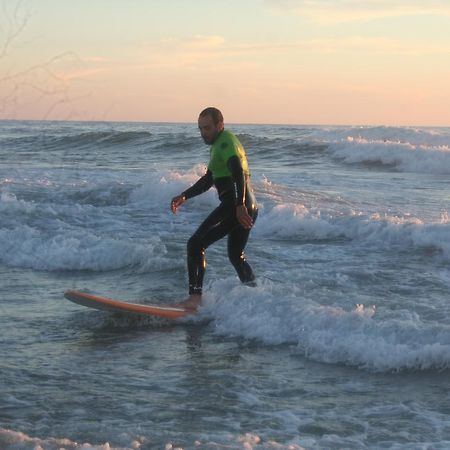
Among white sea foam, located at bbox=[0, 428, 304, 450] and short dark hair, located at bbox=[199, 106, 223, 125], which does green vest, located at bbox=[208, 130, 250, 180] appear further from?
white sea foam, located at bbox=[0, 428, 304, 450]

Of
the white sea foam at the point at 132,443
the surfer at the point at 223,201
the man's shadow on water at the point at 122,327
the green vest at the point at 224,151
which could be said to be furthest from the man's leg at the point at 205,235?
the white sea foam at the point at 132,443

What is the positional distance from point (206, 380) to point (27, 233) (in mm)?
6595

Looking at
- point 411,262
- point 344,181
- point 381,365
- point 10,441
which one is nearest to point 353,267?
point 411,262

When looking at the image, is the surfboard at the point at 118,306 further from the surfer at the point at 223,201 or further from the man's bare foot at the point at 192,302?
the surfer at the point at 223,201

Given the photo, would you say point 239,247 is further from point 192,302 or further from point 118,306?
point 118,306

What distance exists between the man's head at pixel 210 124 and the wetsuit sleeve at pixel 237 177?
30 centimetres

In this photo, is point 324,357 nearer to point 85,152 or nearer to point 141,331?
point 141,331

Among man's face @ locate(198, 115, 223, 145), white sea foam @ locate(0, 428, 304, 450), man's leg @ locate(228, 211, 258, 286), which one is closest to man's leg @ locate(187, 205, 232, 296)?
man's leg @ locate(228, 211, 258, 286)

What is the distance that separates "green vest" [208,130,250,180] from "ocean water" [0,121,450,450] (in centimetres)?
122

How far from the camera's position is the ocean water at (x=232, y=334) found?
4.99m

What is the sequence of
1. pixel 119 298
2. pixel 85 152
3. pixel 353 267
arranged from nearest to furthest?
pixel 119 298, pixel 353 267, pixel 85 152

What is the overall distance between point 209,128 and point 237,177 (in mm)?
520

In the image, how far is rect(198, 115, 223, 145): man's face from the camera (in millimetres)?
7336

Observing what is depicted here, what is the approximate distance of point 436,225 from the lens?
12133mm
